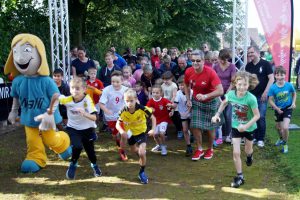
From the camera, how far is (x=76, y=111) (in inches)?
221

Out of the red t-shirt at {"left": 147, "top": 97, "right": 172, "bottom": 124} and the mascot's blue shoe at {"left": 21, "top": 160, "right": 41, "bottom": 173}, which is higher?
the red t-shirt at {"left": 147, "top": 97, "right": 172, "bottom": 124}

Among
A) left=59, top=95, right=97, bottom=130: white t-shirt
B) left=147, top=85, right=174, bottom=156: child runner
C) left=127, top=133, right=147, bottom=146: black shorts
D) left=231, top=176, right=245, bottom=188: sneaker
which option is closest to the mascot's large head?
left=59, top=95, right=97, bottom=130: white t-shirt

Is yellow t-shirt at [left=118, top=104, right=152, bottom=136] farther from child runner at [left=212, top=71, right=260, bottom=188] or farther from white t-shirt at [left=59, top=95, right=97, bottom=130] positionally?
child runner at [left=212, top=71, right=260, bottom=188]

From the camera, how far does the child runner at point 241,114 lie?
5453 mm

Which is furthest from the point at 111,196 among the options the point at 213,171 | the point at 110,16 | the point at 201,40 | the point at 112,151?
the point at 201,40

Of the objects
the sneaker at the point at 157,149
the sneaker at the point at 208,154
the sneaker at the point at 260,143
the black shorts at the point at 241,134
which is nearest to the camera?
the black shorts at the point at 241,134

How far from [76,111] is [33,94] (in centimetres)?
95

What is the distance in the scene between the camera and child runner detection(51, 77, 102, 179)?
18.5 ft

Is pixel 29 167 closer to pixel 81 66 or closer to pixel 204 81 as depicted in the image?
pixel 204 81

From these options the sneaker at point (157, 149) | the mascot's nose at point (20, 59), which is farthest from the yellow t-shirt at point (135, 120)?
the sneaker at point (157, 149)

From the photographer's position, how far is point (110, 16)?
23922 mm

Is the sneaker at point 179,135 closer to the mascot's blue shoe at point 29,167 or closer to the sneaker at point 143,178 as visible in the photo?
the sneaker at point 143,178

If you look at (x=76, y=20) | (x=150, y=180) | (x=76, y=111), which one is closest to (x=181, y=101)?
(x=150, y=180)

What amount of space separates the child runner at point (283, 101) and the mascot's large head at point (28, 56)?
416cm
